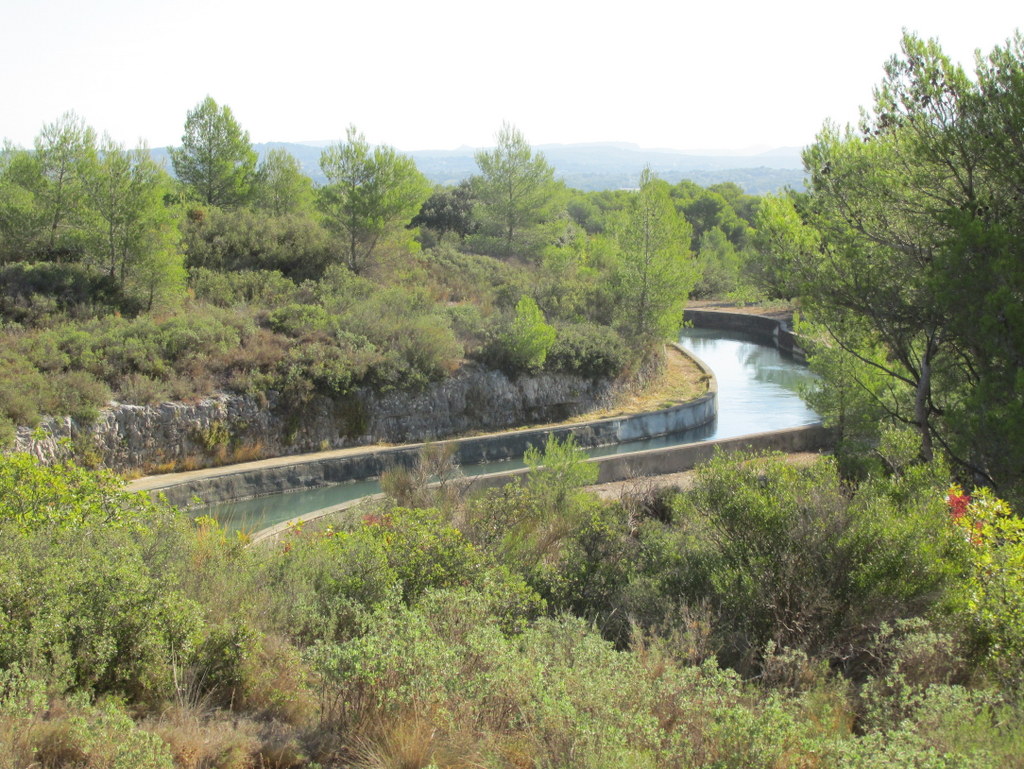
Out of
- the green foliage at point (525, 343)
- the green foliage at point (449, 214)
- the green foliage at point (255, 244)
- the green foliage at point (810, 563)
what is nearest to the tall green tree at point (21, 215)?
the green foliage at point (255, 244)

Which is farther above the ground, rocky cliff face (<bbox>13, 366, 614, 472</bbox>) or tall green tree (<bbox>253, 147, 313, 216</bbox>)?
tall green tree (<bbox>253, 147, 313, 216</bbox>)

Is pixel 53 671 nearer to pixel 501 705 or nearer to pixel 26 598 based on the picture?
pixel 26 598

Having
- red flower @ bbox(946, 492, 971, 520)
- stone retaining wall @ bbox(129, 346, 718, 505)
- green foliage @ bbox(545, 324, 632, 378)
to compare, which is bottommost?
stone retaining wall @ bbox(129, 346, 718, 505)

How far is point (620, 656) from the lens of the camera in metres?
5.68

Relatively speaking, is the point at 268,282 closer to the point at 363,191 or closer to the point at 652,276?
the point at 363,191

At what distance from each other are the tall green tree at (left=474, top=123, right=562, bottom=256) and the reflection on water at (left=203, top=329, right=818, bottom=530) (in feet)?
37.8

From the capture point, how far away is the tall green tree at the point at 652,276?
31562 millimetres

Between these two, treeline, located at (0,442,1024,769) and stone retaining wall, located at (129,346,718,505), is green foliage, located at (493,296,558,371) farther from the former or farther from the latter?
treeline, located at (0,442,1024,769)

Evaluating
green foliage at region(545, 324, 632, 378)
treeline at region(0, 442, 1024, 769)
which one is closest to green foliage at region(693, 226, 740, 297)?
green foliage at region(545, 324, 632, 378)

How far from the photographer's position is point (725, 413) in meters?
30.0

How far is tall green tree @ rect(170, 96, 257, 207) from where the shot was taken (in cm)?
3334

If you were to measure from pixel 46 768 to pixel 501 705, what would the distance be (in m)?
2.59

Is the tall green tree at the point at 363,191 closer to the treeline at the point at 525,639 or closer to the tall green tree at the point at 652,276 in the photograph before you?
the tall green tree at the point at 652,276

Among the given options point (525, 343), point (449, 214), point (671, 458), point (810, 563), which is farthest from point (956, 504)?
point (449, 214)
